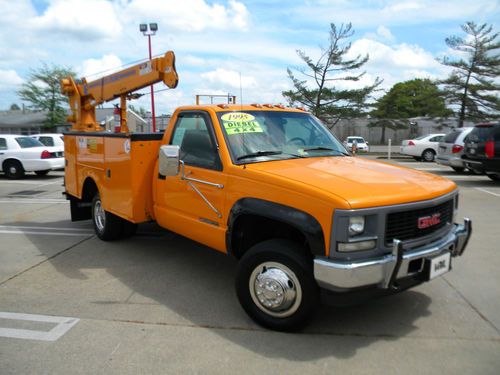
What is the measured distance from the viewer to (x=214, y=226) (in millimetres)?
4320

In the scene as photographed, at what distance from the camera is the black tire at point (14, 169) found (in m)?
14.4

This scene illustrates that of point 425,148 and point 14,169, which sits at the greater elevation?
point 425,148

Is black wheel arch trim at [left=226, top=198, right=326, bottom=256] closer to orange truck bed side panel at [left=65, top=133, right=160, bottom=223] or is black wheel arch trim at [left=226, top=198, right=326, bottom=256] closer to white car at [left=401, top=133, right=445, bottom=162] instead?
orange truck bed side panel at [left=65, top=133, right=160, bottom=223]

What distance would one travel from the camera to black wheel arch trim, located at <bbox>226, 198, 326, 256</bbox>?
327 cm

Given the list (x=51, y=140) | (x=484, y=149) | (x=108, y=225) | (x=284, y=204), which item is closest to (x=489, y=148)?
(x=484, y=149)

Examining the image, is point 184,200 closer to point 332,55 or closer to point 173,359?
point 173,359

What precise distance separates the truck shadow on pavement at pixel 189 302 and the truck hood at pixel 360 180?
1169 millimetres

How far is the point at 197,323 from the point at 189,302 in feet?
1.54

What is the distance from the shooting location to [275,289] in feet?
11.7

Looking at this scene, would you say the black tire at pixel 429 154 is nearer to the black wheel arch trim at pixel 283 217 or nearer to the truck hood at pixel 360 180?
the truck hood at pixel 360 180

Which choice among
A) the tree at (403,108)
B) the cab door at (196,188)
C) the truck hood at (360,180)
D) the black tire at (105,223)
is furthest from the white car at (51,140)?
the tree at (403,108)

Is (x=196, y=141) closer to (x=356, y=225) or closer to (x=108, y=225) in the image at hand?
(x=356, y=225)

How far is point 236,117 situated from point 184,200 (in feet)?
3.42

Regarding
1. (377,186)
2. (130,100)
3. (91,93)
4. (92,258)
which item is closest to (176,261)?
(92,258)
